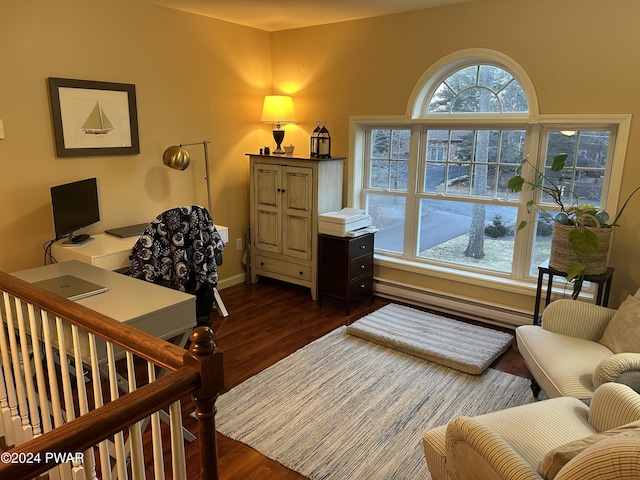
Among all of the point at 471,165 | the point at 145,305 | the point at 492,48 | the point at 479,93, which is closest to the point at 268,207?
the point at 471,165

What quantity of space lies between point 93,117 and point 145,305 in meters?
1.93

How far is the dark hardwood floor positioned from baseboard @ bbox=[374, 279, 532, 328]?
A: 167 mm

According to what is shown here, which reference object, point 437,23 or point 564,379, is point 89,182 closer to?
point 437,23

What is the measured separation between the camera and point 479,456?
1.58 meters

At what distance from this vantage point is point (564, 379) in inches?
88.2

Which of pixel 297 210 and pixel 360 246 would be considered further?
pixel 297 210

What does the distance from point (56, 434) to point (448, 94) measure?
381 centimetres

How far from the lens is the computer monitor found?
3154 mm

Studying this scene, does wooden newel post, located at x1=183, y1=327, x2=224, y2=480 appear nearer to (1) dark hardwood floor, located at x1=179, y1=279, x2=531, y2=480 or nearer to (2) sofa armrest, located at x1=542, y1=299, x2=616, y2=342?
(1) dark hardwood floor, located at x1=179, y1=279, x2=531, y2=480

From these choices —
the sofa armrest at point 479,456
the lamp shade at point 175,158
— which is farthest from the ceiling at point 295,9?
the sofa armrest at point 479,456

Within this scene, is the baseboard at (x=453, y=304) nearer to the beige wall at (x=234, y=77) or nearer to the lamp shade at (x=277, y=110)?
the beige wall at (x=234, y=77)

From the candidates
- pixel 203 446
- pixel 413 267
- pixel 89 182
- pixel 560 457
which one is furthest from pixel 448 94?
pixel 203 446

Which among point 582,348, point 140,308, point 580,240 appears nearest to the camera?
point 140,308

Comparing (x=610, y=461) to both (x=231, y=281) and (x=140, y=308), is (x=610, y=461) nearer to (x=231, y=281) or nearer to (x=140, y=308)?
(x=140, y=308)
